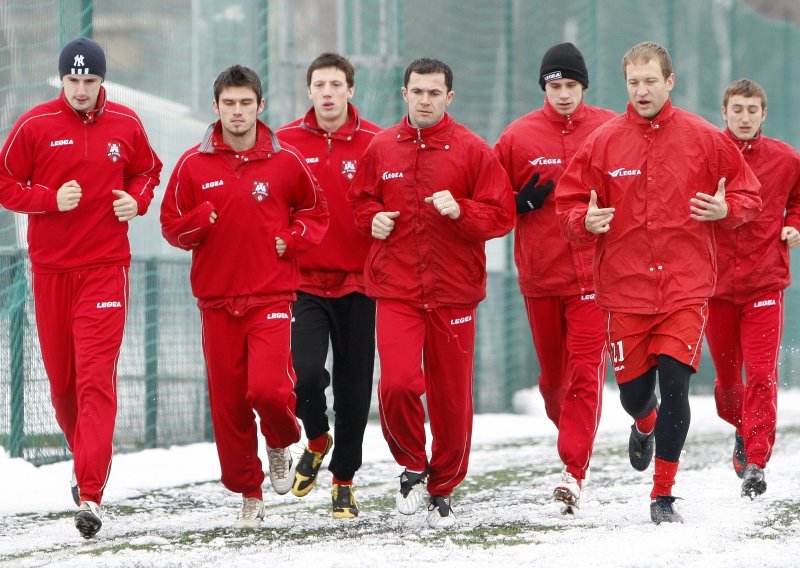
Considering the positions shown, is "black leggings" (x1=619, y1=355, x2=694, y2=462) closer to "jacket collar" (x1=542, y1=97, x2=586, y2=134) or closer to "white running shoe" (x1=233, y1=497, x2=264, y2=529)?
"jacket collar" (x1=542, y1=97, x2=586, y2=134)

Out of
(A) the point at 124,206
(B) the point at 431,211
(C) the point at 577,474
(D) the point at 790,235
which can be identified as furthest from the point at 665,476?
(A) the point at 124,206

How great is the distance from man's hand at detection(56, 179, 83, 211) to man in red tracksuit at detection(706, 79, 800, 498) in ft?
12.3

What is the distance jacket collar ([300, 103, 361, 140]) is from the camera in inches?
324

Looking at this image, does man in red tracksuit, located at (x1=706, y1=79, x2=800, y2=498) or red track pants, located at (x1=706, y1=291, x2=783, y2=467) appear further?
man in red tracksuit, located at (x1=706, y1=79, x2=800, y2=498)

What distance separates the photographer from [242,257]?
7480 mm

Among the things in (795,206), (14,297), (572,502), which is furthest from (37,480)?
(795,206)

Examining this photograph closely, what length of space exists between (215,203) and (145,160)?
2.07 feet

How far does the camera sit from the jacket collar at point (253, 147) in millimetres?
7562

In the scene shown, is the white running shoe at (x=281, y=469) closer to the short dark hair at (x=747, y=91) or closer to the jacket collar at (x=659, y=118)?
the jacket collar at (x=659, y=118)

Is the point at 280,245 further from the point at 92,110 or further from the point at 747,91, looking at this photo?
the point at 747,91

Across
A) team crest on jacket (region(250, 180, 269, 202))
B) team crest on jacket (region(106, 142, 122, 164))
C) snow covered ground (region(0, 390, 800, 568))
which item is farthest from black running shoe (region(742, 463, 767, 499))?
team crest on jacket (region(106, 142, 122, 164))

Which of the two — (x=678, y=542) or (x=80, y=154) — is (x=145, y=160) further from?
(x=678, y=542)

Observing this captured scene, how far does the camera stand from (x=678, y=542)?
21.6 feet

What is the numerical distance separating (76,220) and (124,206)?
25 centimetres
